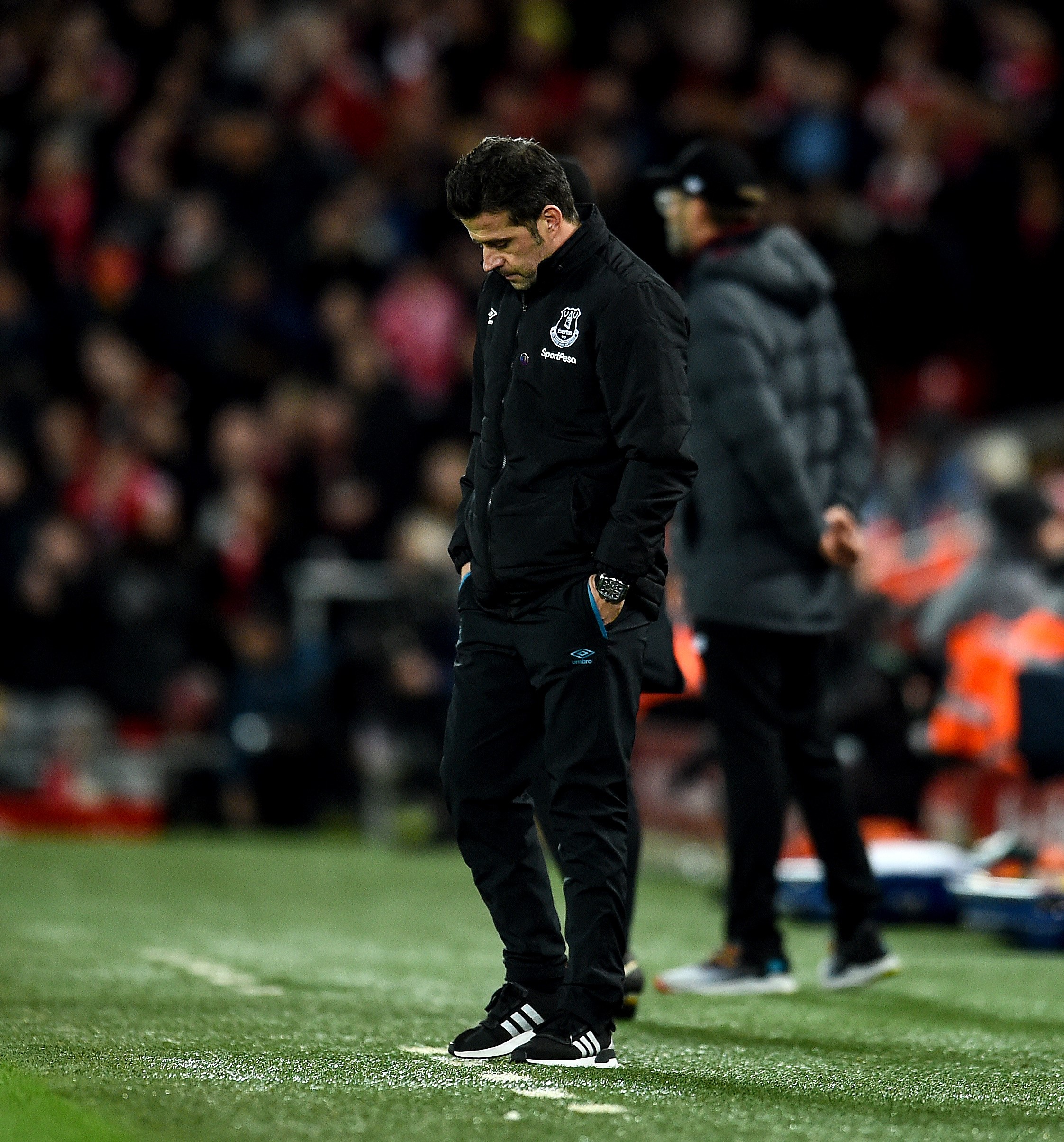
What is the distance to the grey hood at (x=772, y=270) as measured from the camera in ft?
19.1

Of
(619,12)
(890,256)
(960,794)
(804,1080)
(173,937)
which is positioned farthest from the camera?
(619,12)

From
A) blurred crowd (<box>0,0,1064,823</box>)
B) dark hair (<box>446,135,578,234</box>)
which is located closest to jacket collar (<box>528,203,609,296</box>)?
Answer: dark hair (<box>446,135,578,234</box>)

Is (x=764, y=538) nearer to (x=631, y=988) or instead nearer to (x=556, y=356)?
(x=631, y=988)

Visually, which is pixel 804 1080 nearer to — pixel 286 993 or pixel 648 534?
pixel 648 534

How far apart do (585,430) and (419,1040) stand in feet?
4.66

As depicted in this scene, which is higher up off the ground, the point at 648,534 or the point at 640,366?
the point at 640,366

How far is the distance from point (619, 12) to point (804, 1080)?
13.0 metres

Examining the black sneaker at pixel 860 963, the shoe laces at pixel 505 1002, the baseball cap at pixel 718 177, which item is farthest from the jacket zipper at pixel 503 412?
the black sneaker at pixel 860 963

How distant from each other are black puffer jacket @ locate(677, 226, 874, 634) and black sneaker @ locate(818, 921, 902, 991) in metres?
0.87

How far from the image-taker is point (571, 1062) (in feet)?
14.0

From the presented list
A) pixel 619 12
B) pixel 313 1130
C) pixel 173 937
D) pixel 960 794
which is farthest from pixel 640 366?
pixel 619 12

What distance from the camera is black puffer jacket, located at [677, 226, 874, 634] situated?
5664 millimetres

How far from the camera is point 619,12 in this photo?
1600 centimetres

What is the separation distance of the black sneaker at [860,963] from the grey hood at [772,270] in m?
1.79
